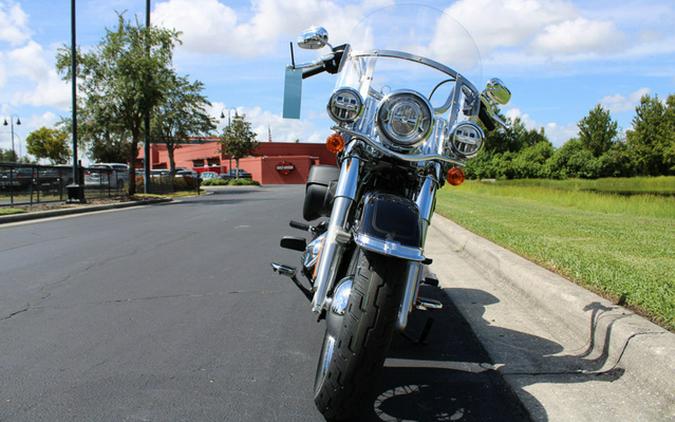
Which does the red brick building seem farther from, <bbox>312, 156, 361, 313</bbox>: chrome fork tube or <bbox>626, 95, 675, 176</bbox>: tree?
<bbox>312, 156, 361, 313</bbox>: chrome fork tube

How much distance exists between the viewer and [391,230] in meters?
2.67

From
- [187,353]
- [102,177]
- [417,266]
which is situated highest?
[417,266]

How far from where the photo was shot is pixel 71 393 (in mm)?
3154

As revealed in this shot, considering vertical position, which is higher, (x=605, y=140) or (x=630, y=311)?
(x=605, y=140)

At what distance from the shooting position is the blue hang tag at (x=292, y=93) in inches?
150

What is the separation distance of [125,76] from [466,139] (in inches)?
940

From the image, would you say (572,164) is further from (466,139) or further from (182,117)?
(466,139)

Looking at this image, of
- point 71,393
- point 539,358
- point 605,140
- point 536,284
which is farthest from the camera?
point 605,140

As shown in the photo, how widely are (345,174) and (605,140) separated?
80.2 meters

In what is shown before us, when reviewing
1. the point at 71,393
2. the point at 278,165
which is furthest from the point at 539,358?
the point at 278,165

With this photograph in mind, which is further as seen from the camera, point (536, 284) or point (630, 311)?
point (536, 284)

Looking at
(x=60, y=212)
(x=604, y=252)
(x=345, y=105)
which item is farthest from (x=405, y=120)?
(x=60, y=212)

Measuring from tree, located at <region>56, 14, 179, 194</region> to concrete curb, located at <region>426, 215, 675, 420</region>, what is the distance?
21793mm

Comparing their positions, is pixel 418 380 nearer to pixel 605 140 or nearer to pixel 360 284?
pixel 360 284
